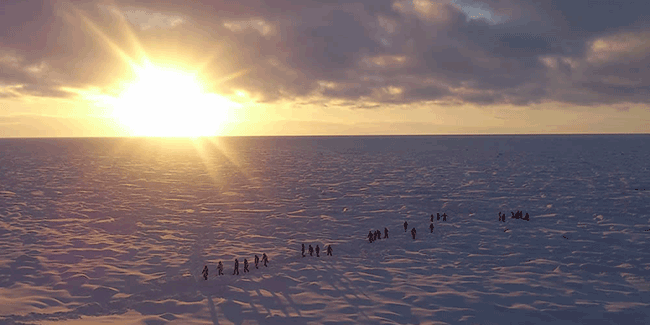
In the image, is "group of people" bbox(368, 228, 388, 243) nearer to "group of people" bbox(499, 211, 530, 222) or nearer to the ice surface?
the ice surface

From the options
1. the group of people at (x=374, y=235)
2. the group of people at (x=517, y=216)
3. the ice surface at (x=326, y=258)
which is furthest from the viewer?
the group of people at (x=517, y=216)

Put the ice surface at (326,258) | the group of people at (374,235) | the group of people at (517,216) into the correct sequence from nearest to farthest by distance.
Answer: the ice surface at (326,258) → the group of people at (374,235) → the group of people at (517,216)

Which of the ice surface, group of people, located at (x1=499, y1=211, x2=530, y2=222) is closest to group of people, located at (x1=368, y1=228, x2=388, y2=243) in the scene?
the ice surface

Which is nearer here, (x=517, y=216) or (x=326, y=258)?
(x=326, y=258)

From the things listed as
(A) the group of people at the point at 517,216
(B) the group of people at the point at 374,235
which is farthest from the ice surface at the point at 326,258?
(A) the group of people at the point at 517,216

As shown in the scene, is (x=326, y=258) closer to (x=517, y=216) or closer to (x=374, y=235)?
(x=374, y=235)

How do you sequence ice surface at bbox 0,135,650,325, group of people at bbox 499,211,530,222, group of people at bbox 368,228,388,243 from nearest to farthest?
ice surface at bbox 0,135,650,325
group of people at bbox 368,228,388,243
group of people at bbox 499,211,530,222

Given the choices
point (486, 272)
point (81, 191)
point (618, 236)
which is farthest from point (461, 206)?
point (81, 191)

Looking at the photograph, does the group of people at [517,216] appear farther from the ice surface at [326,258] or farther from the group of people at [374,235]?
the group of people at [374,235]

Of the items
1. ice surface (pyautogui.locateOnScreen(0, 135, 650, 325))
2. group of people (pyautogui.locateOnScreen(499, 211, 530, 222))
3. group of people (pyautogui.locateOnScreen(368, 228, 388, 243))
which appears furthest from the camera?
group of people (pyautogui.locateOnScreen(499, 211, 530, 222))

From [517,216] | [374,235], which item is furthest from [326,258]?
[517,216]

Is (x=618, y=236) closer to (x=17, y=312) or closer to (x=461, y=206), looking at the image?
(x=461, y=206)
